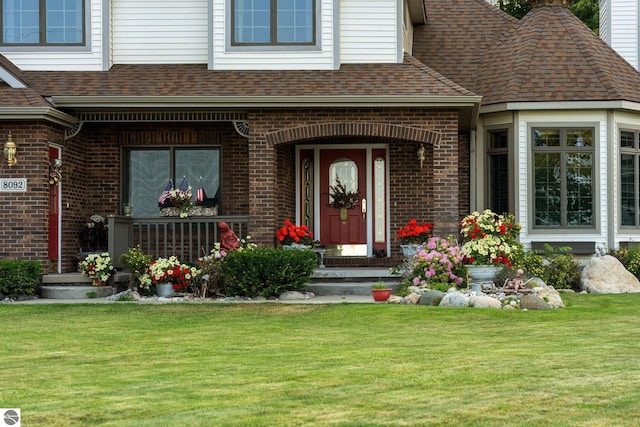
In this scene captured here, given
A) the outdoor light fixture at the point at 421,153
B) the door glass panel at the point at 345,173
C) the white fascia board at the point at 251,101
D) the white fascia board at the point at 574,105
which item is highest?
the white fascia board at the point at 574,105

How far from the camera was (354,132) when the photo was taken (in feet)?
52.5

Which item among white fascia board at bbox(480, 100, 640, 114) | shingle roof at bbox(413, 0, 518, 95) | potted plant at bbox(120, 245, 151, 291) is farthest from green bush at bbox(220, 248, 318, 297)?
shingle roof at bbox(413, 0, 518, 95)

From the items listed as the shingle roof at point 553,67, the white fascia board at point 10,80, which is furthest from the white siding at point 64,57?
the shingle roof at point 553,67

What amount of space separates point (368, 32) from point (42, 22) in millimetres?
5422

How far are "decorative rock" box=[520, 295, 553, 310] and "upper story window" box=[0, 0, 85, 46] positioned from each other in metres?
8.65

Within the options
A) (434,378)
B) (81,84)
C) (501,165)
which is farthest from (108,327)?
(501,165)

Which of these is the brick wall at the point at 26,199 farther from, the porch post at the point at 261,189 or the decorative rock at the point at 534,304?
the decorative rock at the point at 534,304

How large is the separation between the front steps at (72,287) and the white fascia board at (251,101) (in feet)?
8.70

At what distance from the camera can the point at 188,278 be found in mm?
15188

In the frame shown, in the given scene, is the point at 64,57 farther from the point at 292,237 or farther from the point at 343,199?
the point at 343,199

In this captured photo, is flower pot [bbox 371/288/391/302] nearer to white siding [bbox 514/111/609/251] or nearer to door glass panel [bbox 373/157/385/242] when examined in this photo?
door glass panel [bbox 373/157/385/242]

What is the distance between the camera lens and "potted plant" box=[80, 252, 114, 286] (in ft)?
51.1

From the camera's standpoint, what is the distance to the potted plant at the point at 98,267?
15.6 m

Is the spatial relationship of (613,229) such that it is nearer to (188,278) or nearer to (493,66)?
(493,66)
